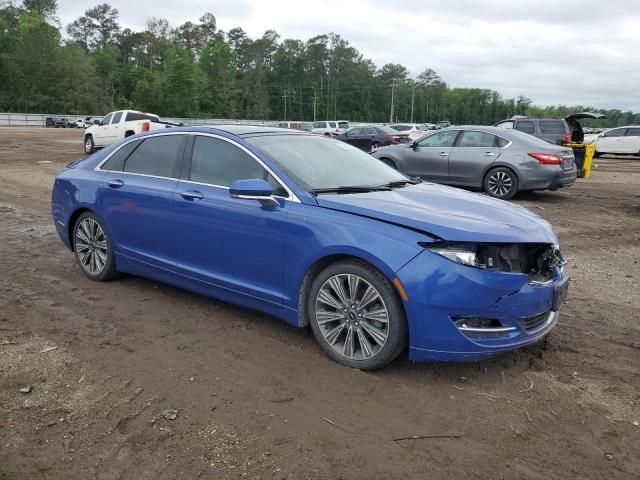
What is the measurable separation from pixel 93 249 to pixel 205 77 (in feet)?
355

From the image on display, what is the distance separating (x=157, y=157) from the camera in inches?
201

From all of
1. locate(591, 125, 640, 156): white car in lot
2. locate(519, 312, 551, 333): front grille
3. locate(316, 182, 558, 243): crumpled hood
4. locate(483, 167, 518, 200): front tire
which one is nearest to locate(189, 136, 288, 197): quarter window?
locate(316, 182, 558, 243): crumpled hood

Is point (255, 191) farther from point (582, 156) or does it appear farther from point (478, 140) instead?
point (582, 156)

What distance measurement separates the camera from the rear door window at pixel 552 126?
60.5ft

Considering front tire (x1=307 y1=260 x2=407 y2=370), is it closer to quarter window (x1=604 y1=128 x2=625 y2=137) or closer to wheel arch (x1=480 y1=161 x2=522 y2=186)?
wheel arch (x1=480 y1=161 x2=522 y2=186)

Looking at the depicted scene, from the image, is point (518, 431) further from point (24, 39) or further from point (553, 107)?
point (553, 107)

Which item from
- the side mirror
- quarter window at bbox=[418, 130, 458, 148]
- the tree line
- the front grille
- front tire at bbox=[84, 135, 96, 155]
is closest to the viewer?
the front grille

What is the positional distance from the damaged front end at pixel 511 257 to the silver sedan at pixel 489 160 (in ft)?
26.2

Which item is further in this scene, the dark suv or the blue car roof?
the dark suv

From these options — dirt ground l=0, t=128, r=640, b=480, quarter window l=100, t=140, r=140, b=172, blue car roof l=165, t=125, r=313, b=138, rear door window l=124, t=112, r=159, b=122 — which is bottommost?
dirt ground l=0, t=128, r=640, b=480

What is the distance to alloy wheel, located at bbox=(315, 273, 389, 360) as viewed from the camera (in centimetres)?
363

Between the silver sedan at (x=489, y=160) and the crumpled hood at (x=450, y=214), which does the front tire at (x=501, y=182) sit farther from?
the crumpled hood at (x=450, y=214)

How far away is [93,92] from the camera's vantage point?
98.4 m

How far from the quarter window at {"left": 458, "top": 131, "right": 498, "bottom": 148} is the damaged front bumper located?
8.90 metres
